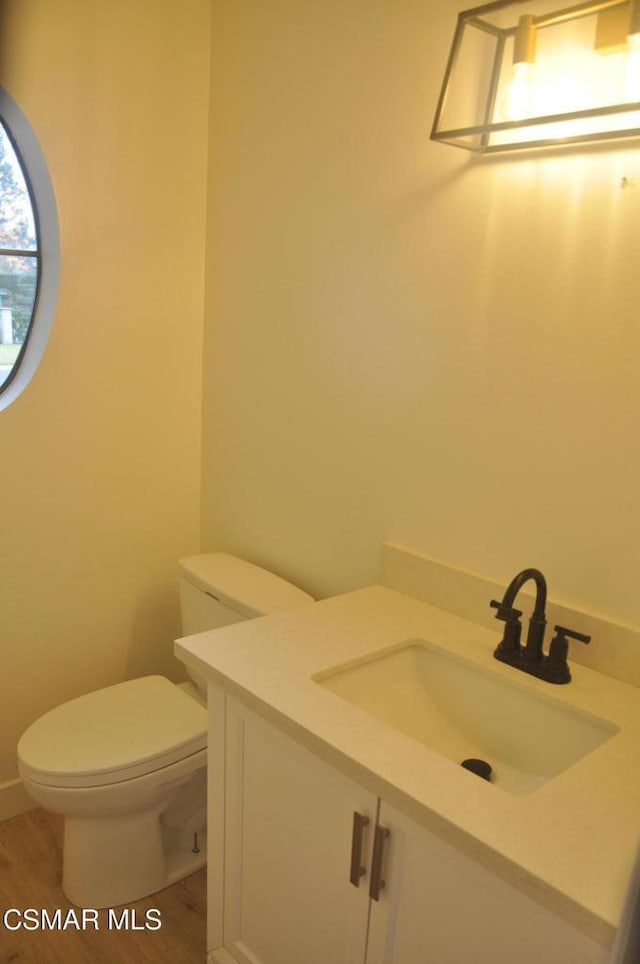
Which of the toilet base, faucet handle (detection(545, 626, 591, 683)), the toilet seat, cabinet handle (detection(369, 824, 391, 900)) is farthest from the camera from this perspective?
the toilet base

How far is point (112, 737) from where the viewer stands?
1720mm

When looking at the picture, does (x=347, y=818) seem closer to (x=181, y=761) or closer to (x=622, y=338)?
(x=181, y=761)

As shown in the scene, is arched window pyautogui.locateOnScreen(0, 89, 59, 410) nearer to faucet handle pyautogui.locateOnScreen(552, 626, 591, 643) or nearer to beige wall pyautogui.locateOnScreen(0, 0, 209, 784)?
beige wall pyautogui.locateOnScreen(0, 0, 209, 784)

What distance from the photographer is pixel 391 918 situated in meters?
1.04

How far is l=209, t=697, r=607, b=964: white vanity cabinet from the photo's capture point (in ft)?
2.93

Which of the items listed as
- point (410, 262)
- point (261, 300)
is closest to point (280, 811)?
point (410, 262)

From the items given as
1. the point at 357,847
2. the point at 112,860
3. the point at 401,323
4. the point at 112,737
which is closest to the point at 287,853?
the point at 357,847

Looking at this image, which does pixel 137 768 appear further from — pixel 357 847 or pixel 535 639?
pixel 535 639

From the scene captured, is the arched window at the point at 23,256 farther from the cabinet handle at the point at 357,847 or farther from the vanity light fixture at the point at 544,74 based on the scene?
the cabinet handle at the point at 357,847

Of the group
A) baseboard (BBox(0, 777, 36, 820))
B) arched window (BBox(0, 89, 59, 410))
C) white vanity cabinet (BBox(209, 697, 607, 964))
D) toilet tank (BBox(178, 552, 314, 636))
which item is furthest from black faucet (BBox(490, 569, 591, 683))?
baseboard (BBox(0, 777, 36, 820))

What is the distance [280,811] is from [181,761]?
574 mm

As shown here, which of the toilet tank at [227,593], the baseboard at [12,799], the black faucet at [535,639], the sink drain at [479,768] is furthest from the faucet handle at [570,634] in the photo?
the baseboard at [12,799]

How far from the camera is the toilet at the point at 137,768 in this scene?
164 centimetres

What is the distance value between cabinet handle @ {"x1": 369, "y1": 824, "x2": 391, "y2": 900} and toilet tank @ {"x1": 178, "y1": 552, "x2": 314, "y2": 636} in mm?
749
